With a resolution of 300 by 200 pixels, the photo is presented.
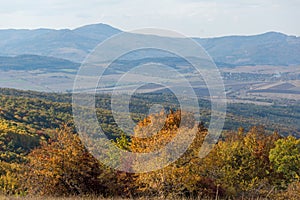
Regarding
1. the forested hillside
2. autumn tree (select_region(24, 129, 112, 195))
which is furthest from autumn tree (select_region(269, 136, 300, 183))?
autumn tree (select_region(24, 129, 112, 195))

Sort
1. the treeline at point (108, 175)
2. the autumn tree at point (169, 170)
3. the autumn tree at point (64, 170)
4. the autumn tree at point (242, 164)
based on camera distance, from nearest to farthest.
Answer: the autumn tree at point (169, 170)
the treeline at point (108, 175)
the autumn tree at point (64, 170)
the autumn tree at point (242, 164)

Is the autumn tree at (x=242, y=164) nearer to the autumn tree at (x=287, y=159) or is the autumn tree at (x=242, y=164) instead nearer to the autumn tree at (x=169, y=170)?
the autumn tree at (x=287, y=159)

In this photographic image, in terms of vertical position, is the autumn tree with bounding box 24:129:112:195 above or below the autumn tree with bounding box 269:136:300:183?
above

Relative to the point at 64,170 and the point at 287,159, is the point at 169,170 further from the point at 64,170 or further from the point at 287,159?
the point at 287,159

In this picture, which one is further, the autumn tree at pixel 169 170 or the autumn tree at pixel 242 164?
the autumn tree at pixel 242 164

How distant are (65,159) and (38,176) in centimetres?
171

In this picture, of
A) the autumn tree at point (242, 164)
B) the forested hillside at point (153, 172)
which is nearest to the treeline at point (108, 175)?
the forested hillside at point (153, 172)

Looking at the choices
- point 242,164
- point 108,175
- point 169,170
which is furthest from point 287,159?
point 169,170

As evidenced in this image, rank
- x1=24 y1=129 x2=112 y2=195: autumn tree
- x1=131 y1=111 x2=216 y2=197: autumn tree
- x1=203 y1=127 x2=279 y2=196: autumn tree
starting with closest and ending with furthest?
1. x1=131 y1=111 x2=216 y2=197: autumn tree
2. x1=24 y1=129 x2=112 y2=195: autumn tree
3. x1=203 y1=127 x2=279 y2=196: autumn tree

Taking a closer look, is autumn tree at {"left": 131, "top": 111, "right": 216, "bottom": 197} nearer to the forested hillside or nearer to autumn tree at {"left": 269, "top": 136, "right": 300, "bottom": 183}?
the forested hillside

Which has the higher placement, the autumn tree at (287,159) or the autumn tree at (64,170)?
the autumn tree at (64,170)

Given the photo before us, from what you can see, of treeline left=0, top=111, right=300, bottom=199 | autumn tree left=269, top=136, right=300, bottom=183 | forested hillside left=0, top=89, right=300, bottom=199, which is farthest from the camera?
autumn tree left=269, top=136, right=300, bottom=183

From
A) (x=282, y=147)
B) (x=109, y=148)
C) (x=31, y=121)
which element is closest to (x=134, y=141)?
(x=109, y=148)

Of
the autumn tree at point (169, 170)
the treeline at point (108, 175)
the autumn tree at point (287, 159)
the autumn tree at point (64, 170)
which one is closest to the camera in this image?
the autumn tree at point (169, 170)
